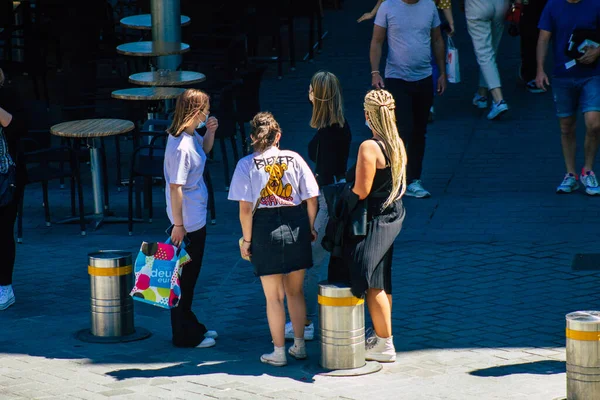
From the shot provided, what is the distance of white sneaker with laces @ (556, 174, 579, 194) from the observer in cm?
1134

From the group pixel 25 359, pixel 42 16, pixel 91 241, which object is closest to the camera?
pixel 25 359

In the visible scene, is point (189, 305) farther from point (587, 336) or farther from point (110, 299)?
point (587, 336)

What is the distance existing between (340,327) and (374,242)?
0.56m

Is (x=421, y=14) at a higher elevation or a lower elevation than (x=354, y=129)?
higher

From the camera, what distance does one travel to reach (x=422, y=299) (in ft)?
28.3

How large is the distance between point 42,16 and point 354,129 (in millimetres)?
6367

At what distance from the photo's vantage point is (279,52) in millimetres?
15883

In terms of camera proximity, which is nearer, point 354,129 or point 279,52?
point 354,129

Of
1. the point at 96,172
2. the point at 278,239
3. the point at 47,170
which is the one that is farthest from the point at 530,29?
the point at 278,239

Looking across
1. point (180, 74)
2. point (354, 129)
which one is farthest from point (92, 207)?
point (354, 129)

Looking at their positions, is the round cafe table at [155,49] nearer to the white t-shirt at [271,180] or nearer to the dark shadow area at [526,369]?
the white t-shirt at [271,180]

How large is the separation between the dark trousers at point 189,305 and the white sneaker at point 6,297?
5.24 feet

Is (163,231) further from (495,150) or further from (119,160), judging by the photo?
(495,150)

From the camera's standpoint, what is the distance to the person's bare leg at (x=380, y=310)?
7285 millimetres
